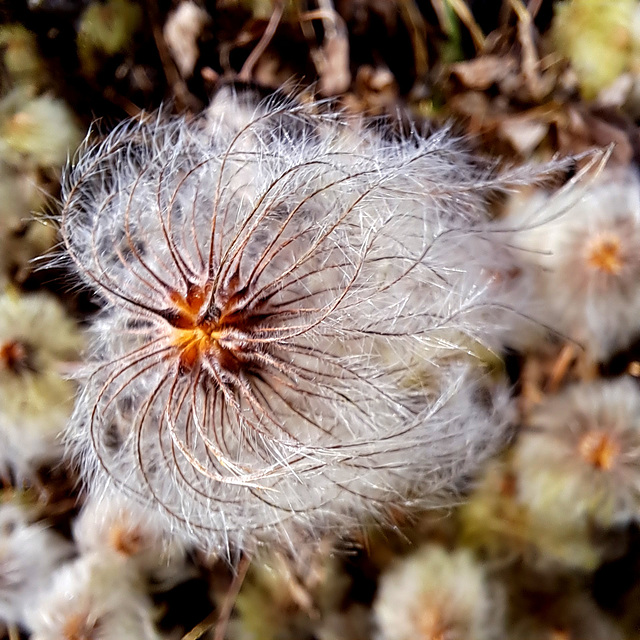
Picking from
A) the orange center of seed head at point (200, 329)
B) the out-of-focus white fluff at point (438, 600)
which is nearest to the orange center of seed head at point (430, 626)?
the out-of-focus white fluff at point (438, 600)

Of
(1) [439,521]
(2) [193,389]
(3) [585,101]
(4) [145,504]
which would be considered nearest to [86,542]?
(4) [145,504]

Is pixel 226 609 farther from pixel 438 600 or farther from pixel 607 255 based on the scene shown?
pixel 607 255

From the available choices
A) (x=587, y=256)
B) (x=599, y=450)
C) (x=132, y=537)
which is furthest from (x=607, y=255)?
(x=132, y=537)

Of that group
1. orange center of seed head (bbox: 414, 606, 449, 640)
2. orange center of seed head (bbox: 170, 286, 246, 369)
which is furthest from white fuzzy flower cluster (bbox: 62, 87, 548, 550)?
orange center of seed head (bbox: 414, 606, 449, 640)

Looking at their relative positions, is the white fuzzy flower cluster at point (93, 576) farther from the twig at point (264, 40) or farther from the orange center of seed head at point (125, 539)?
the twig at point (264, 40)

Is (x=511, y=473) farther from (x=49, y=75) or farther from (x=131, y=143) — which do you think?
(x=49, y=75)

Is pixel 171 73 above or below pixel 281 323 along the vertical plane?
above

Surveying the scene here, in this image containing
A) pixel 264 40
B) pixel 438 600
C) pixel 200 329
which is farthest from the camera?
pixel 264 40
